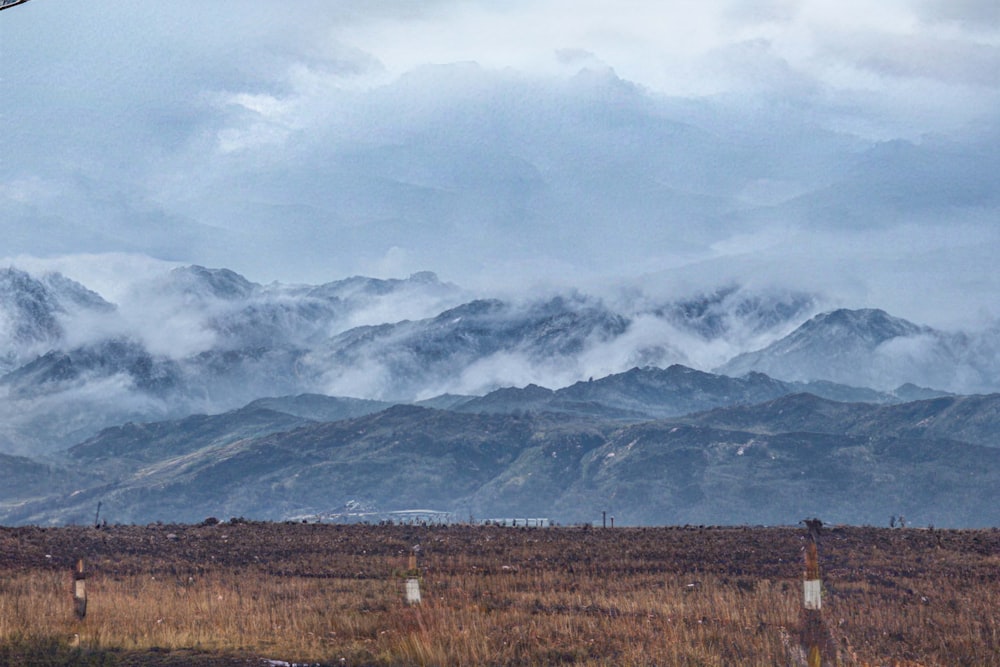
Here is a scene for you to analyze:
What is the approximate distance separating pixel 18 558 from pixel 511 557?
859 inches

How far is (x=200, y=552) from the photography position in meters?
57.3

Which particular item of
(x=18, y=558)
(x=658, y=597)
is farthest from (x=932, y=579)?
(x=18, y=558)

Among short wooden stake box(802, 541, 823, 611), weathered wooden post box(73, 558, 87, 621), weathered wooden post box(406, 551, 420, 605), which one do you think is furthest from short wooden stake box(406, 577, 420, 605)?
short wooden stake box(802, 541, 823, 611)

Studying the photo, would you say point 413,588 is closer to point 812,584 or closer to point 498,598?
point 498,598

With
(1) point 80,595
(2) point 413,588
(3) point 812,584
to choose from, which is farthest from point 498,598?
(3) point 812,584

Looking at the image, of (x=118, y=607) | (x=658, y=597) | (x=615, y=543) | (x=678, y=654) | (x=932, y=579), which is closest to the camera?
(x=678, y=654)

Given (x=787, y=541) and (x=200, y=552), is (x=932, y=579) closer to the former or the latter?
(x=787, y=541)

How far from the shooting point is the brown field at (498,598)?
25.5 meters

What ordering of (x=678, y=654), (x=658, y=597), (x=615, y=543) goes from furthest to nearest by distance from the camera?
(x=615, y=543) → (x=658, y=597) → (x=678, y=654)

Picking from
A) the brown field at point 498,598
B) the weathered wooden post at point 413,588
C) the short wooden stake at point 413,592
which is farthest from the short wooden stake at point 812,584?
the short wooden stake at point 413,592

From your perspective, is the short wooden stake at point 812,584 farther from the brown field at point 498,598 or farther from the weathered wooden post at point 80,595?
the weathered wooden post at point 80,595

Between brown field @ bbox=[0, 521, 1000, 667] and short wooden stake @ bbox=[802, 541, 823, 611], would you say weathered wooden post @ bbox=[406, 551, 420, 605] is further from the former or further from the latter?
short wooden stake @ bbox=[802, 541, 823, 611]

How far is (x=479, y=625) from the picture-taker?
1094 inches

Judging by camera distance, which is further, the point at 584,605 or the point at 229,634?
the point at 584,605
